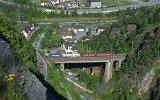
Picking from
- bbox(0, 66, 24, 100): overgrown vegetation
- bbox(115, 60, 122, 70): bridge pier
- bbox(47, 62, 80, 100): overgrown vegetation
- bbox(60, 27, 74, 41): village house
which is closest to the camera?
A: bbox(0, 66, 24, 100): overgrown vegetation

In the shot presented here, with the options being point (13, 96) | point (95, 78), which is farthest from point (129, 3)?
point (13, 96)

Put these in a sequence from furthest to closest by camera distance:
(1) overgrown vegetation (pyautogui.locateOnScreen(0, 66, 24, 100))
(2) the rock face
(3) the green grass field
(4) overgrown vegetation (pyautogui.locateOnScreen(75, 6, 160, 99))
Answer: (3) the green grass field, (4) overgrown vegetation (pyautogui.locateOnScreen(75, 6, 160, 99)), (2) the rock face, (1) overgrown vegetation (pyautogui.locateOnScreen(0, 66, 24, 100))

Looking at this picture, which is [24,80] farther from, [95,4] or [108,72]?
[95,4]

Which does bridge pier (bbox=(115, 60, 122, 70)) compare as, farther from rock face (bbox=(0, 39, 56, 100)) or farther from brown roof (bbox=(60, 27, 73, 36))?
rock face (bbox=(0, 39, 56, 100))

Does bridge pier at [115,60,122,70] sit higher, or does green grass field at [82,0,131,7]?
green grass field at [82,0,131,7]

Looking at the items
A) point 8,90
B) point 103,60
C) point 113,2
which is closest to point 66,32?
point 103,60

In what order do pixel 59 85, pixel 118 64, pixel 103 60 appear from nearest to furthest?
pixel 59 85 → pixel 103 60 → pixel 118 64

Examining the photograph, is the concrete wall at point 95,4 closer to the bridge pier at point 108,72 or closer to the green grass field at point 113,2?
the green grass field at point 113,2

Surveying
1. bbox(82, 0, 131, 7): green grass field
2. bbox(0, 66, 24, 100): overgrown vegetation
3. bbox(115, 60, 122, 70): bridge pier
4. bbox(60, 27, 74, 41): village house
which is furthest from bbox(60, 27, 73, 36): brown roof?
bbox(0, 66, 24, 100): overgrown vegetation

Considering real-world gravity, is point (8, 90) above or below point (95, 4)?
above

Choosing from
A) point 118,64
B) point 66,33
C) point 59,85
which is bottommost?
point 118,64

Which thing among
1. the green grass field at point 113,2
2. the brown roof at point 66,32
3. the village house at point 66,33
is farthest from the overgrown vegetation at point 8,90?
the green grass field at point 113,2
